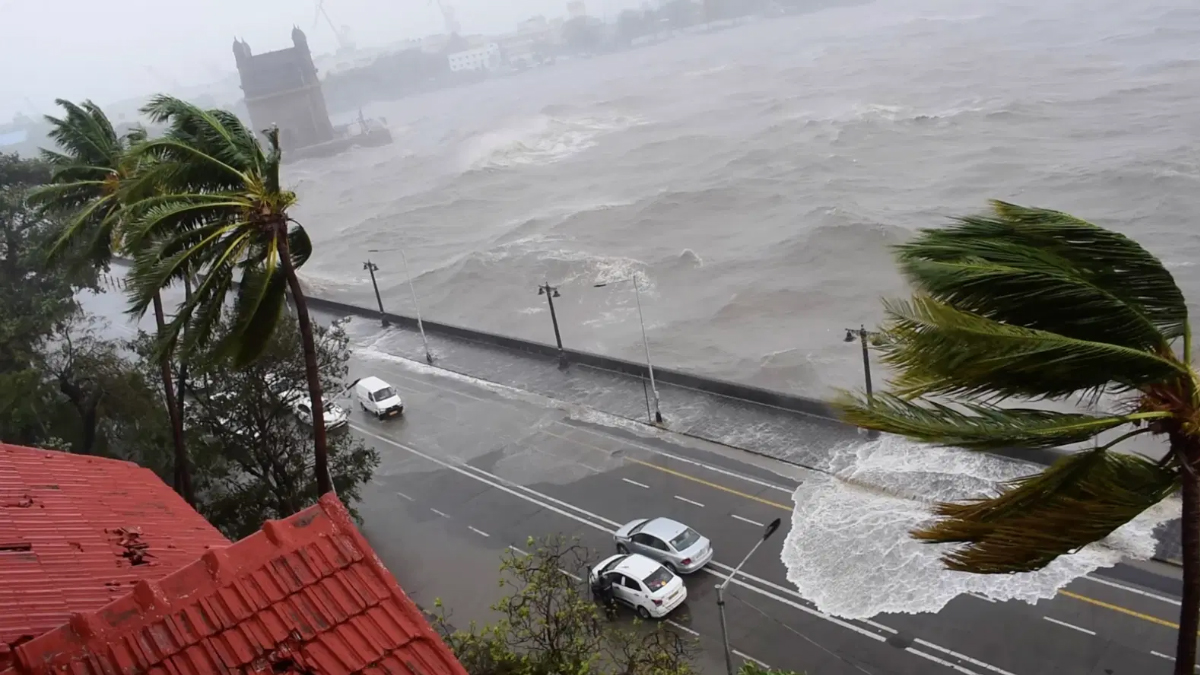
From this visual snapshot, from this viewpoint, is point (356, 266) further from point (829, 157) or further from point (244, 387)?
point (244, 387)

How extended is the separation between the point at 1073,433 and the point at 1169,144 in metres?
71.1

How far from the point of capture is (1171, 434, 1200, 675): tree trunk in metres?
6.53

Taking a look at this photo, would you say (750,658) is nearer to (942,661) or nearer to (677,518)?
(942,661)

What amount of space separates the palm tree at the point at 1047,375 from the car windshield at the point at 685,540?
1501cm

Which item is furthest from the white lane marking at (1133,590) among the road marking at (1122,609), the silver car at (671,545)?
the silver car at (671,545)

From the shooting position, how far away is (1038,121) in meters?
80.2

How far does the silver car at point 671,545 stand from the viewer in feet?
72.0

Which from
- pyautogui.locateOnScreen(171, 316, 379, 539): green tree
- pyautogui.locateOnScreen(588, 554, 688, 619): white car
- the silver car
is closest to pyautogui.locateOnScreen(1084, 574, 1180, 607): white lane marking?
the silver car

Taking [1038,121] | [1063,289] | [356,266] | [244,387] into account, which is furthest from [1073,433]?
[1038,121]

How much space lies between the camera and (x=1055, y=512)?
22.2 feet

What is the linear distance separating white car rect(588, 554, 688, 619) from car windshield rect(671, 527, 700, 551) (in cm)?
96

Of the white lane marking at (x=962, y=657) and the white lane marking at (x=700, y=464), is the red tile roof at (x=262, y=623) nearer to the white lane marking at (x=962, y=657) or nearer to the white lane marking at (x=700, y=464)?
the white lane marking at (x=962, y=657)

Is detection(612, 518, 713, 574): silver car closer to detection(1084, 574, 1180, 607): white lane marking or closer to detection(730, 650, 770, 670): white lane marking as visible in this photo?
detection(730, 650, 770, 670): white lane marking

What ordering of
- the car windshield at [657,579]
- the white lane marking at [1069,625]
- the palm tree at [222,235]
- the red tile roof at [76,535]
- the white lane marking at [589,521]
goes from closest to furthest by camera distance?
1. the red tile roof at [76,535]
2. the palm tree at [222,235]
3. the white lane marking at [1069,625]
4. the white lane marking at [589,521]
5. the car windshield at [657,579]
